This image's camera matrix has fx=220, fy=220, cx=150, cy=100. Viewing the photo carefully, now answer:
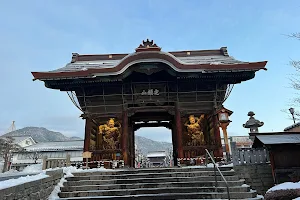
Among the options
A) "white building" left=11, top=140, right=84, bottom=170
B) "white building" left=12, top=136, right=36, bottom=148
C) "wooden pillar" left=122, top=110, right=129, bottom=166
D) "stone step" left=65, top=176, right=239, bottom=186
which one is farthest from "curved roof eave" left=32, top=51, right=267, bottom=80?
"white building" left=12, top=136, right=36, bottom=148

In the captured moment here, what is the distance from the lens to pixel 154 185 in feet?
26.3

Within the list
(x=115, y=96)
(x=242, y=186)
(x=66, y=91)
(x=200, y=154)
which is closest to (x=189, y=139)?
(x=200, y=154)

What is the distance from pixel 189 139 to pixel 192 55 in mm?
7476

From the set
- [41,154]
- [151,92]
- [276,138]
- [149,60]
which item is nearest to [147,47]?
[149,60]

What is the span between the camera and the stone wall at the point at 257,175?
8656 millimetres

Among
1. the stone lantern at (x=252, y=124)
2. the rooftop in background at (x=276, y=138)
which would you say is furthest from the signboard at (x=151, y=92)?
the rooftop in background at (x=276, y=138)

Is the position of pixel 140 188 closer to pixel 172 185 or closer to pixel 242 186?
pixel 172 185

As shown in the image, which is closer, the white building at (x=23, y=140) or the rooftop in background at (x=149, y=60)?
the rooftop in background at (x=149, y=60)

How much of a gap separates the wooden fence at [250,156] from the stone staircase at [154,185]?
0.54 m

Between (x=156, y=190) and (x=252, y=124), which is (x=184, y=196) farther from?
(x=252, y=124)

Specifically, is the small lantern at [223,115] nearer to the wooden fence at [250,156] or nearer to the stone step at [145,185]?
the wooden fence at [250,156]

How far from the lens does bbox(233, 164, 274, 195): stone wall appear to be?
28.4 feet

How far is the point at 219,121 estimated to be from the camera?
13734 millimetres

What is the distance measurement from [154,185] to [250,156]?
437 centimetres
